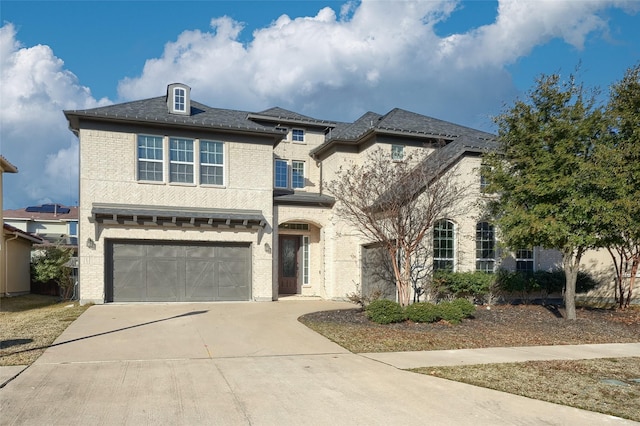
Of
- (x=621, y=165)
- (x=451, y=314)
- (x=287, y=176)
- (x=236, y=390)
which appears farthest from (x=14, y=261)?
(x=621, y=165)

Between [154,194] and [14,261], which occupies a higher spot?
[154,194]

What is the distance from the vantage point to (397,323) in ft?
45.1

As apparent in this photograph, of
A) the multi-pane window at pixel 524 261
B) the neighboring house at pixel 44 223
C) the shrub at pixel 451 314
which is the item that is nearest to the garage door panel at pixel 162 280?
the shrub at pixel 451 314

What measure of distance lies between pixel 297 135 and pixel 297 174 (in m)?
1.95

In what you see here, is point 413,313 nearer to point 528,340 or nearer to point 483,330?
point 483,330

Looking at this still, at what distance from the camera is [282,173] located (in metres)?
24.1

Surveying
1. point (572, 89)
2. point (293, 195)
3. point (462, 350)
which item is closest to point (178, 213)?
point (293, 195)

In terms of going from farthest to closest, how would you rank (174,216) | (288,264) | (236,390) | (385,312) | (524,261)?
(288,264) < (524,261) < (174,216) < (385,312) < (236,390)

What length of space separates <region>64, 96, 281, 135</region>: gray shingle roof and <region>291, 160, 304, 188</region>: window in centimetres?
379

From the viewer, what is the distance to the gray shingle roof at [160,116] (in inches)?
723

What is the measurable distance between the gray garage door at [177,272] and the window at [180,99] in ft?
17.4

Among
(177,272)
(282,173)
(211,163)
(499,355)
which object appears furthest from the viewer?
(282,173)

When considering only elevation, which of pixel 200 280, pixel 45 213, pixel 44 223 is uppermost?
pixel 45 213

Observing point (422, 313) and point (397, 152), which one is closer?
point (422, 313)
